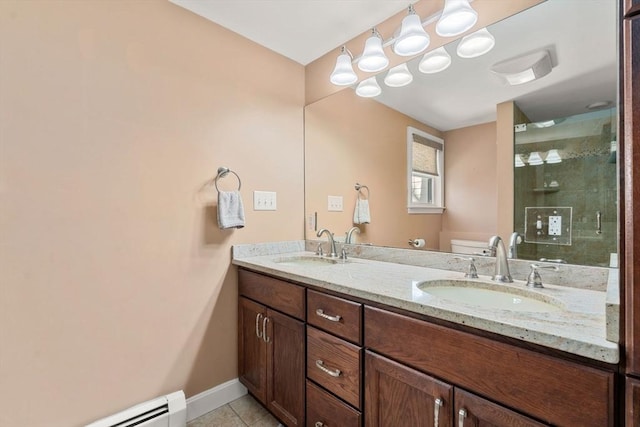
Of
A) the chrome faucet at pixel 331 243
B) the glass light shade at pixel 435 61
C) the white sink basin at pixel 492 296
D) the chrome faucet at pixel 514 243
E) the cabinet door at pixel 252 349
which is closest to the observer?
the white sink basin at pixel 492 296

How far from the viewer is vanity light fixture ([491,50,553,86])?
3.91 ft

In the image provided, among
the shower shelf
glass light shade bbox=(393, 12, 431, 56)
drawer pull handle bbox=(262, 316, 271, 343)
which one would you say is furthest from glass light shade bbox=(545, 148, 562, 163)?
drawer pull handle bbox=(262, 316, 271, 343)

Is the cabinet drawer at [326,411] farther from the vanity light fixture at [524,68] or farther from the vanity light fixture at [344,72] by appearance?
the vanity light fixture at [344,72]

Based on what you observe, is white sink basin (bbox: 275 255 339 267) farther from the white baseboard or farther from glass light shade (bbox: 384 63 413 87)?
glass light shade (bbox: 384 63 413 87)

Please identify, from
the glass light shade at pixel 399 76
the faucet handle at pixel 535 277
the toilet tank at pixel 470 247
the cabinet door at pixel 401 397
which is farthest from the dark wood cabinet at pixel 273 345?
the glass light shade at pixel 399 76

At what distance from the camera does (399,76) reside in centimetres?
170

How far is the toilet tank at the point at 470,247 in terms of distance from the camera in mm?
1358

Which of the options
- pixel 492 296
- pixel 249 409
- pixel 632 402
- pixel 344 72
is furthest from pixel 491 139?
pixel 249 409

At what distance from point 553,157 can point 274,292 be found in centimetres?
137

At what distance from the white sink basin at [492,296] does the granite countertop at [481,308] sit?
0.06 ft

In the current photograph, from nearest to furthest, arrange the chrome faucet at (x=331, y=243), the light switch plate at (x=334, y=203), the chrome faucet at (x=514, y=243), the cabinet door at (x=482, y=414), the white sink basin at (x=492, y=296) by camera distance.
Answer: the cabinet door at (x=482, y=414) < the white sink basin at (x=492, y=296) < the chrome faucet at (x=514, y=243) < the chrome faucet at (x=331, y=243) < the light switch plate at (x=334, y=203)

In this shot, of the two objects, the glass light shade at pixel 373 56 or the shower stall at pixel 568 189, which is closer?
the shower stall at pixel 568 189

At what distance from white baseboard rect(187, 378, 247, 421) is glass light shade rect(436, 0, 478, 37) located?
2.25 metres

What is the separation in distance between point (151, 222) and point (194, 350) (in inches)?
29.8
